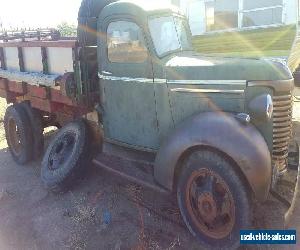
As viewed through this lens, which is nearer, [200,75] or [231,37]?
[200,75]

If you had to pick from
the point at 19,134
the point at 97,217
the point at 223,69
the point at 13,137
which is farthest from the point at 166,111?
the point at 13,137

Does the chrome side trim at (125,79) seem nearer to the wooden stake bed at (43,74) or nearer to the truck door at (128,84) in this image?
the truck door at (128,84)

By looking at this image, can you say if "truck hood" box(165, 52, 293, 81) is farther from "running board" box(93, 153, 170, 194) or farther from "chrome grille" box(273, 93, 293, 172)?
"running board" box(93, 153, 170, 194)

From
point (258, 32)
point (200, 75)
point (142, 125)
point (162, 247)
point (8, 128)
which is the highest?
point (258, 32)

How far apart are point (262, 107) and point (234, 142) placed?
16.6 inches

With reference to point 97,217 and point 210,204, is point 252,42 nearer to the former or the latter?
point 210,204

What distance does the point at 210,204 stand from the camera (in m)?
3.61

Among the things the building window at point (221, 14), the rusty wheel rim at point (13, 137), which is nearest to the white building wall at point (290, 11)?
the building window at point (221, 14)

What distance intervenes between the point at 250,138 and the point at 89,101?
2334mm

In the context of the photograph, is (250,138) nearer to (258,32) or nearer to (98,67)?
(98,67)

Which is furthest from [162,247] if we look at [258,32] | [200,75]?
[258,32]

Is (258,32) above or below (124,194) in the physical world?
above

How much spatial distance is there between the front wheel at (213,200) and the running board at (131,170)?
319mm

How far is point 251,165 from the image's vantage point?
329 centimetres
